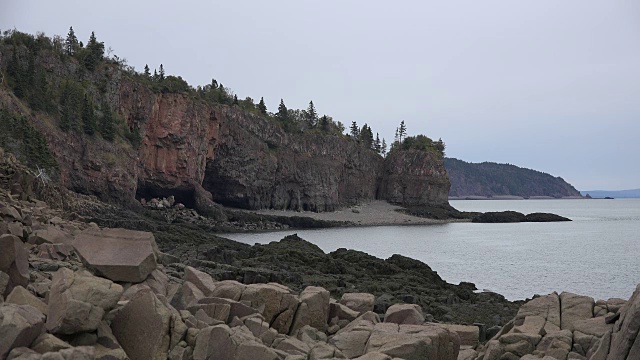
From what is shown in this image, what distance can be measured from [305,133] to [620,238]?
2421 inches

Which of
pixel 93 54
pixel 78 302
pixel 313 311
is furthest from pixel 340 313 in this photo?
pixel 93 54

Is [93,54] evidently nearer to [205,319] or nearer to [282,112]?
[282,112]

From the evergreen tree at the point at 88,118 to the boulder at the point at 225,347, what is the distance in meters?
62.4

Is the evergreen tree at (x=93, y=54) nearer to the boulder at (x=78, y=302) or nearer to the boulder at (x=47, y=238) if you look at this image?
the boulder at (x=47, y=238)

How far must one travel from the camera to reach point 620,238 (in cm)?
7694

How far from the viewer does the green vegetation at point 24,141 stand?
52.3m

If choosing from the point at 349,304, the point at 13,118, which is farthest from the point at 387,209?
the point at 349,304

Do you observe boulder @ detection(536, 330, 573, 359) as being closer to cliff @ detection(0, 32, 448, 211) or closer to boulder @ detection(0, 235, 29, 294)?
boulder @ detection(0, 235, 29, 294)

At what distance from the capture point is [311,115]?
436ft

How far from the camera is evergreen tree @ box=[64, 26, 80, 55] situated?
257ft

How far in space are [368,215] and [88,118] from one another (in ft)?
209

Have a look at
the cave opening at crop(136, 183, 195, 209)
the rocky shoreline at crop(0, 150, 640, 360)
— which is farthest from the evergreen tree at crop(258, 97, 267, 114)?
the rocky shoreline at crop(0, 150, 640, 360)

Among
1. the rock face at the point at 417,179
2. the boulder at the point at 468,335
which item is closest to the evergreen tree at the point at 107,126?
the boulder at the point at 468,335

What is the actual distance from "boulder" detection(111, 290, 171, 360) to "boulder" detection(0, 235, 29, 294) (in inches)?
95.6
